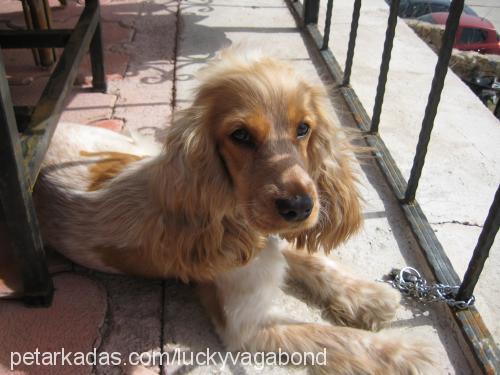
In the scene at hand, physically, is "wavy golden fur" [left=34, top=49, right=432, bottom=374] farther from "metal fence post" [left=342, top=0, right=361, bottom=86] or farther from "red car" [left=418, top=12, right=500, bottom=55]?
"red car" [left=418, top=12, right=500, bottom=55]

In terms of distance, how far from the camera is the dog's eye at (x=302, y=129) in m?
1.97

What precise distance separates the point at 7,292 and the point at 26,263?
0.24m

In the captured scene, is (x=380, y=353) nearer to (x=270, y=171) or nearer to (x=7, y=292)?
(x=270, y=171)

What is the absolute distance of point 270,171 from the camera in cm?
182

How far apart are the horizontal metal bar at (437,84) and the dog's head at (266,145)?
648 mm

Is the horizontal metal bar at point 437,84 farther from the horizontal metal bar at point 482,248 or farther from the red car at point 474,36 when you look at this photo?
the red car at point 474,36

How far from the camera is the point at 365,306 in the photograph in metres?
2.33

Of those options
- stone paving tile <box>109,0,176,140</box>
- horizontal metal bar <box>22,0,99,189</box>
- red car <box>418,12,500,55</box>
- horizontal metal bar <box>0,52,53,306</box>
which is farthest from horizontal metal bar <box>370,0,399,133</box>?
red car <box>418,12,500,55</box>

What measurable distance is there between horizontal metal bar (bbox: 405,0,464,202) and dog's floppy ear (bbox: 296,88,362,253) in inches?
22.7

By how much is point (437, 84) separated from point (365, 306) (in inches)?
41.5

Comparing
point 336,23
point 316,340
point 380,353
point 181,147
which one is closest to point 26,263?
point 181,147

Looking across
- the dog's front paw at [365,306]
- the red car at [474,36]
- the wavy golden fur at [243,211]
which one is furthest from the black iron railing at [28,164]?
the red car at [474,36]

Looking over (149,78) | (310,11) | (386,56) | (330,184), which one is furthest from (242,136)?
(310,11)

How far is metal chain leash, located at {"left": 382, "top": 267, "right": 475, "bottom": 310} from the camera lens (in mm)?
2264
